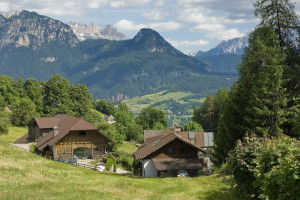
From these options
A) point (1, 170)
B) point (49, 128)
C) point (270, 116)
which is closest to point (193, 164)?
point (270, 116)

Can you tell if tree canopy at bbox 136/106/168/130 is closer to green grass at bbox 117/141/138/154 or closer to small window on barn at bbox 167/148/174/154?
green grass at bbox 117/141/138/154

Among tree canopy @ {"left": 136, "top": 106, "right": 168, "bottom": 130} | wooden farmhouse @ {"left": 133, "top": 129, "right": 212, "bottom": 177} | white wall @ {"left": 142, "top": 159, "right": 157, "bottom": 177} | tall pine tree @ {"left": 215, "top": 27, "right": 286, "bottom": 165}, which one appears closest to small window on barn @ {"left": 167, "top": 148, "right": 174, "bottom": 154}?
wooden farmhouse @ {"left": 133, "top": 129, "right": 212, "bottom": 177}

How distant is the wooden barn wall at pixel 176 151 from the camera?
4953 centimetres

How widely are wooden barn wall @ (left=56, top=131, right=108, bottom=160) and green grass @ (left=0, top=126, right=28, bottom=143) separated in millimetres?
23654

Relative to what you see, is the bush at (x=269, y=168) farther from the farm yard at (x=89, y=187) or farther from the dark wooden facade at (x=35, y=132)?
the dark wooden facade at (x=35, y=132)

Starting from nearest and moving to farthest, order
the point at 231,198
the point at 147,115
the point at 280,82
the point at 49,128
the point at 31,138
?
1. the point at 231,198
2. the point at 280,82
3. the point at 49,128
4. the point at 31,138
5. the point at 147,115

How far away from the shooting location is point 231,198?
24.5 m

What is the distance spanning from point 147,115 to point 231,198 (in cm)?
11831

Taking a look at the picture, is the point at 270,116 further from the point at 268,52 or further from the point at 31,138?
the point at 31,138

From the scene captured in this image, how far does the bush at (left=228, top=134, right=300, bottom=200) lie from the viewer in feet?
42.1

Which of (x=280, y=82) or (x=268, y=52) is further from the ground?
(x=268, y=52)

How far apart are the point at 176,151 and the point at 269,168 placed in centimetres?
3478

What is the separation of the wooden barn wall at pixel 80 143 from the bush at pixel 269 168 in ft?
153

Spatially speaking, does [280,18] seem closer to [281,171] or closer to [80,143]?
[281,171]
